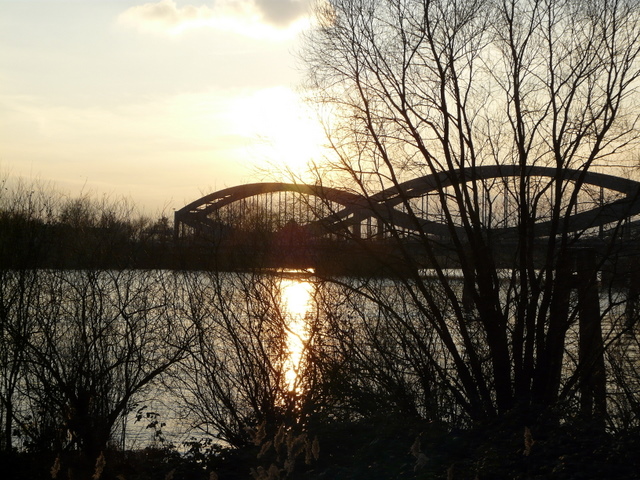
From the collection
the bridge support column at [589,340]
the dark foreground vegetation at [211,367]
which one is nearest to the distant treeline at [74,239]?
the dark foreground vegetation at [211,367]

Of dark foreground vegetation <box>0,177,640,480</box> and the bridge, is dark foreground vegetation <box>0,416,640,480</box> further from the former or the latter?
the bridge

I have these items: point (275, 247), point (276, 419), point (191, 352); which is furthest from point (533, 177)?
point (191, 352)

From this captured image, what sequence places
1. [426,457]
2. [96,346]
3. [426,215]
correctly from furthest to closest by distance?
[96,346] < [426,215] < [426,457]

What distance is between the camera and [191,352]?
1325 centimetres

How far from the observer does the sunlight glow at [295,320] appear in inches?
482

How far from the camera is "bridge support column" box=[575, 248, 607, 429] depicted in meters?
11.3

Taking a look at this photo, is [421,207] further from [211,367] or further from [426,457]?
[426,457]

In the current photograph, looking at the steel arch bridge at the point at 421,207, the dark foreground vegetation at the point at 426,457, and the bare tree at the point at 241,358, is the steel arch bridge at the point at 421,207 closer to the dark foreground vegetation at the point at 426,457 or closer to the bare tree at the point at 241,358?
the bare tree at the point at 241,358

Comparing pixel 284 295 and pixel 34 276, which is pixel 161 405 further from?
pixel 284 295

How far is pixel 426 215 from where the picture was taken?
11875mm

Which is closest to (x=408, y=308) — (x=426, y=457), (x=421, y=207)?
(x=421, y=207)

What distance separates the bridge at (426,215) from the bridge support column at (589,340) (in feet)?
1.59

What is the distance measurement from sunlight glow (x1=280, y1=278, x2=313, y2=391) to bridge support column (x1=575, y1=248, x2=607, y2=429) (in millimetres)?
4298

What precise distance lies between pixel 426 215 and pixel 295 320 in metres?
2.79
